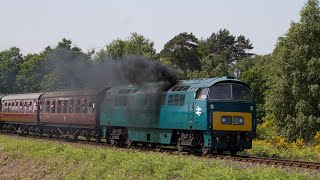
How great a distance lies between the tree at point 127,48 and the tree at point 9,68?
36.6 meters

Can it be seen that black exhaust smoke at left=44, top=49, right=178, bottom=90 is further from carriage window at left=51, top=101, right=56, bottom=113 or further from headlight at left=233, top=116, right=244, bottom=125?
headlight at left=233, top=116, right=244, bottom=125

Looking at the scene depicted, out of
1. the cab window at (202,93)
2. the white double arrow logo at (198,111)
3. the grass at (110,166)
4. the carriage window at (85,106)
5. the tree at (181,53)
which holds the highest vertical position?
the tree at (181,53)

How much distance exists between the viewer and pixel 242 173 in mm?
13516

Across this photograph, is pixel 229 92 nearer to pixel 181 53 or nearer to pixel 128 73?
pixel 128 73

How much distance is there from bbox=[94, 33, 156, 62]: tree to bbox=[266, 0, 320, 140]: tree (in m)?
32.4

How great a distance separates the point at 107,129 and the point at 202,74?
4400cm

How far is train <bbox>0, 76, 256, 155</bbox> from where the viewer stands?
21.8m

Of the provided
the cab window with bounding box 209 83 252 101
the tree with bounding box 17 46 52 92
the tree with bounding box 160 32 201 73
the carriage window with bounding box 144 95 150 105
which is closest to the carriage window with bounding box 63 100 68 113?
the carriage window with bounding box 144 95 150 105

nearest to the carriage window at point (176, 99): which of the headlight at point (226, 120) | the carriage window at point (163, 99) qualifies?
the carriage window at point (163, 99)

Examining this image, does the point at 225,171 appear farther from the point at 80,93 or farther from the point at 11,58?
the point at 11,58

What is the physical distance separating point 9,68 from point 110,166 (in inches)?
4268

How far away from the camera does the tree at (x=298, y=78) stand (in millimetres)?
42844

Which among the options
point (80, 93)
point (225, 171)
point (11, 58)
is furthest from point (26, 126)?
point (11, 58)

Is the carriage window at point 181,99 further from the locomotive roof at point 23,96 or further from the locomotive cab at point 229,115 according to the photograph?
the locomotive roof at point 23,96
